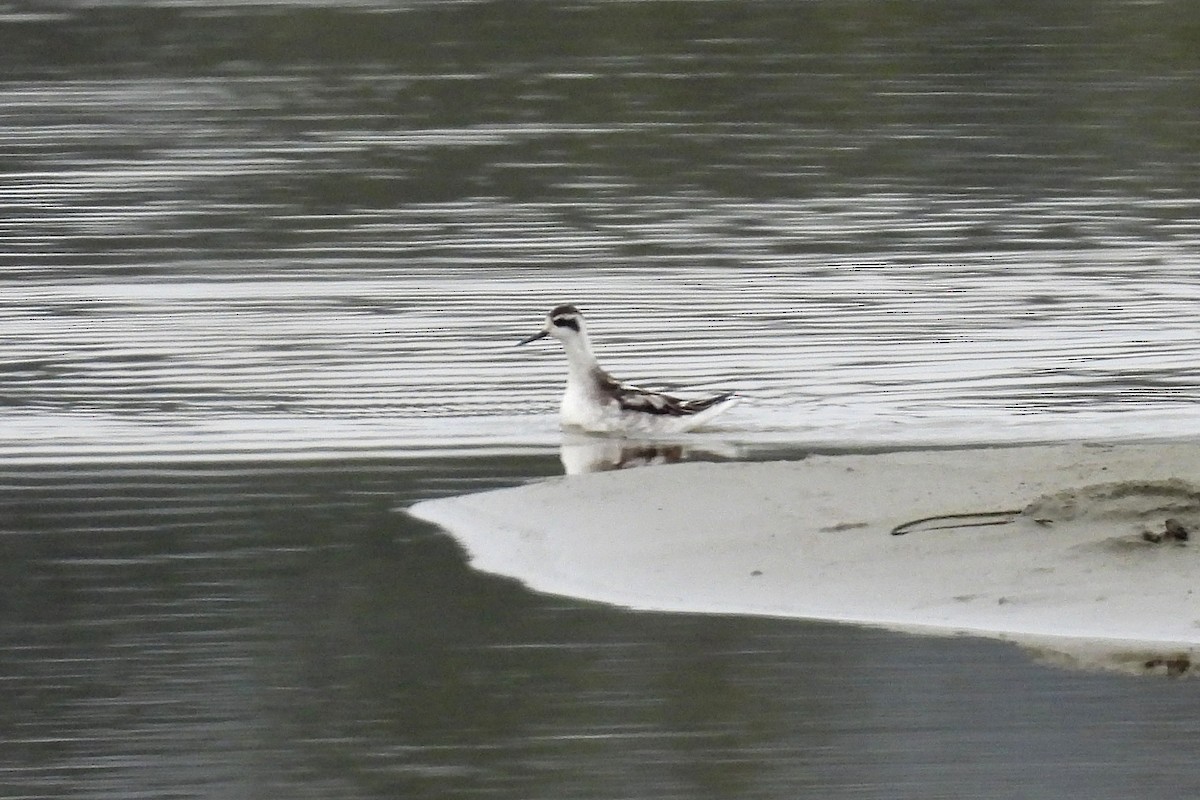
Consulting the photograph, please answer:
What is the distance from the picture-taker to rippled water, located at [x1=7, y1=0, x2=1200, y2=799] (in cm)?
822

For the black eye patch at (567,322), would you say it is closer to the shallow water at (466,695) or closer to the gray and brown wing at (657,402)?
the gray and brown wing at (657,402)

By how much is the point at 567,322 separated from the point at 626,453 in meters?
1.29

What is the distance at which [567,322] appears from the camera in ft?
50.8

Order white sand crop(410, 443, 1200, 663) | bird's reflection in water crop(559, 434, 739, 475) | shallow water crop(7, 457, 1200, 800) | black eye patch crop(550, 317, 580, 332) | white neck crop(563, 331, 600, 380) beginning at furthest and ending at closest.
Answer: black eye patch crop(550, 317, 580, 332), white neck crop(563, 331, 600, 380), bird's reflection in water crop(559, 434, 739, 475), white sand crop(410, 443, 1200, 663), shallow water crop(7, 457, 1200, 800)

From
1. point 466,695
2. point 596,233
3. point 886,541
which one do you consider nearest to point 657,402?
point 886,541

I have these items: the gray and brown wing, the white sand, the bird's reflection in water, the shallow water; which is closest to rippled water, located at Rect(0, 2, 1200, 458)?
the gray and brown wing

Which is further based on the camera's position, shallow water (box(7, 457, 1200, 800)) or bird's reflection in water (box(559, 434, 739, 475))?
bird's reflection in water (box(559, 434, 739, 475))

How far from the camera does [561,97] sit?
32.2m

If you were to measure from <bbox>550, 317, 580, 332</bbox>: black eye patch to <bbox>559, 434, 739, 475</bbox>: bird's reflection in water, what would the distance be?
869 millimetres

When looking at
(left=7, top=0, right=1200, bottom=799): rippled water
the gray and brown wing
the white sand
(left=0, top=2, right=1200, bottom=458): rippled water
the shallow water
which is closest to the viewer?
the shallow water

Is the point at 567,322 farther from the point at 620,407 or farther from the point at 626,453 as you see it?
the point at 626,453

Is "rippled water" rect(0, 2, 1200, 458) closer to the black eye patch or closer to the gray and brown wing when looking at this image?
the gray and brown wing

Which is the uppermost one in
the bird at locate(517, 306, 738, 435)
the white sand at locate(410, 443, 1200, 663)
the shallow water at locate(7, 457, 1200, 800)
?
the shallow water at locate(7, 457, 1200, 800)

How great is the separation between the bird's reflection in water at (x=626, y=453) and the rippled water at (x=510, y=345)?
182 mm
